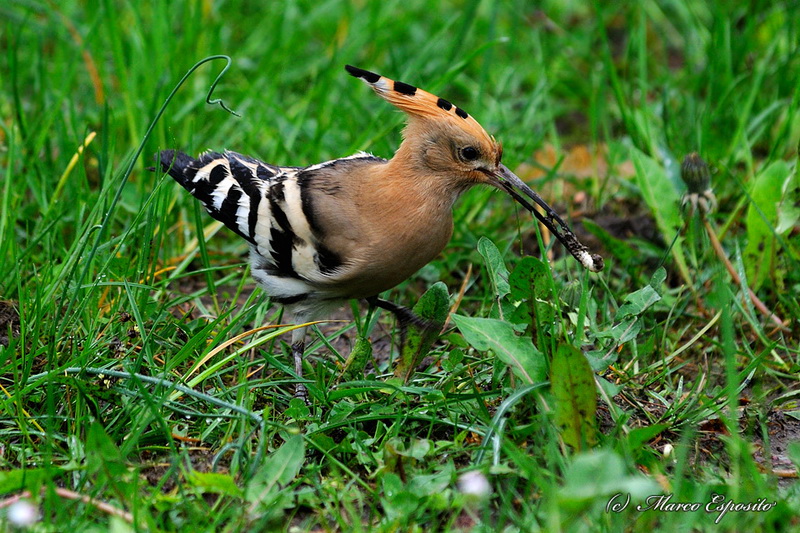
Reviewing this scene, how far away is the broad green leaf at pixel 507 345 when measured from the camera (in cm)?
214

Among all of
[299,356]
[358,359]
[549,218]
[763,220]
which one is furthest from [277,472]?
[763,220]

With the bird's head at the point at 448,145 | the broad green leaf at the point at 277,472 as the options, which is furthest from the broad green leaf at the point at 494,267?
Result: the broad green leaf at the point at 277,472

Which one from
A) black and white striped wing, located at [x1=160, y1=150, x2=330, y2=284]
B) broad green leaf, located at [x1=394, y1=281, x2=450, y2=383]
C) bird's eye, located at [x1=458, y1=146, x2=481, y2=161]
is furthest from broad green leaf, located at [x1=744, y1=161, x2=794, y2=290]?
black and white striped wing, located at [x1=160, y1=150, x2=330, y2=284]

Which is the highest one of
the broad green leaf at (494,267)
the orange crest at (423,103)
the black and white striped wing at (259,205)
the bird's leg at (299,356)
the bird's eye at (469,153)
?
the orange crest at (423,103)

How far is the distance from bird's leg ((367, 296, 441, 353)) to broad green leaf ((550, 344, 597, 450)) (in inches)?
19.7

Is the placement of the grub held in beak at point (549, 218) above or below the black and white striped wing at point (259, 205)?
above

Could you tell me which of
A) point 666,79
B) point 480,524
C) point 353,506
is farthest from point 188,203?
point 666,79

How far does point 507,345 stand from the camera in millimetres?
2166

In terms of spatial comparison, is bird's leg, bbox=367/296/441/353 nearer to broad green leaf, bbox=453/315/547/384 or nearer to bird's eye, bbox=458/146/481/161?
broad green leaf, bbox=453/315/547/384

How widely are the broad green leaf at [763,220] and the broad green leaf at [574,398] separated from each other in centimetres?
114

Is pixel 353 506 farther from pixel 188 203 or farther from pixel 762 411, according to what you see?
pixel 188 203

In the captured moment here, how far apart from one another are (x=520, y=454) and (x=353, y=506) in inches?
15.4

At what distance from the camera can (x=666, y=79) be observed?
4195 mm

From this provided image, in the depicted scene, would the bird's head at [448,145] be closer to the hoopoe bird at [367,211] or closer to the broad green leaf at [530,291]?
the hoopoe bird at [367,211]
